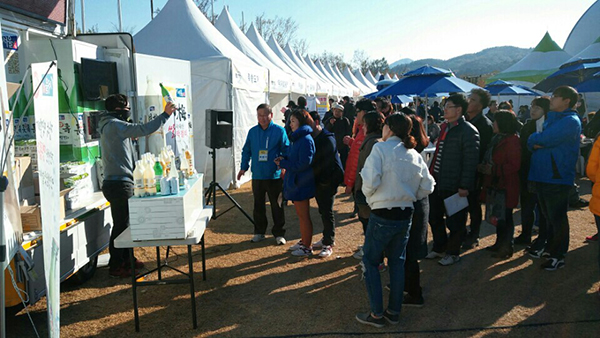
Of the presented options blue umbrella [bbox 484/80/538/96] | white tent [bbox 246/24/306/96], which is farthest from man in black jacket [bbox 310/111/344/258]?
Answer: blue umbrella [bbox 484/80/538/96]

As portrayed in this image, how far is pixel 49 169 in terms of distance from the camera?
2484 millimetres

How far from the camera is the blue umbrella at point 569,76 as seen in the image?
10371 millimetres

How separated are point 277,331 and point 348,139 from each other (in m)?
2.35

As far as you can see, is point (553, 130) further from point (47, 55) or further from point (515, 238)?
point (47, 55)

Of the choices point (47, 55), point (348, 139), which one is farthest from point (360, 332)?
point (47, 55)

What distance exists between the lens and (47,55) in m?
4.19

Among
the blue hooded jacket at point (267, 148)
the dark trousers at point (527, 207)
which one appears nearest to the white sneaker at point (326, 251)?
the blue hooded jacket at point (267, 148)

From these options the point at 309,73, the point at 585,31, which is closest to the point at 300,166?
the point at 309,73

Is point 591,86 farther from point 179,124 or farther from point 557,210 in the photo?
point 179,124

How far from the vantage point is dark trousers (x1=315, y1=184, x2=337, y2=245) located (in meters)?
4.95

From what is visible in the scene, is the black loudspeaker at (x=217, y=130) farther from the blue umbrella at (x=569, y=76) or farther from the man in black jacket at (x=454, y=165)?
the blue umbrella at (x=569, y=76)

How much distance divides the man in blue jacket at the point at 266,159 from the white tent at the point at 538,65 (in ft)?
54.3

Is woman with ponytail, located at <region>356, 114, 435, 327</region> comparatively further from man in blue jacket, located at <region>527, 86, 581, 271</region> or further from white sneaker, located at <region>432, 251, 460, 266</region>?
man in blue jacket, located at <region>527, 86, 581, 271</region>

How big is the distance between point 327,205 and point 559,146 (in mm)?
2470
